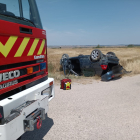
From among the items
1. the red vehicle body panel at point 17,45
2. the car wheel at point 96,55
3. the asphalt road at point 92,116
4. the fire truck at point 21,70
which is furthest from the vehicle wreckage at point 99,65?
the red vehicle body panel at point 17,45

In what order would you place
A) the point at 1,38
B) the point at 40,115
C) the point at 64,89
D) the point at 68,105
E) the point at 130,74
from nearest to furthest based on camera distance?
the point at 1,38 < the point at 40,115 < the point at 68,105 < the point at 64,89 < the point at 130,74

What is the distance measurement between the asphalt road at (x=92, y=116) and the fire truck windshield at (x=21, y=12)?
228cm

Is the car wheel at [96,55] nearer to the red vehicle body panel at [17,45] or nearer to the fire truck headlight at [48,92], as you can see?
the fire truck headlight at [48,92]

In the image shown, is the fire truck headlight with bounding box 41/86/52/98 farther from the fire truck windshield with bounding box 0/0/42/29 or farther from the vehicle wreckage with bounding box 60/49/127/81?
the vehicle wreckage with bounding box 60/49/127/81

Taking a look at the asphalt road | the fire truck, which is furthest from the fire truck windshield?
the asphalt road

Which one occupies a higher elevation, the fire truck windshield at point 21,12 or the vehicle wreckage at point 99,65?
the fire truck windshield at point 21,12

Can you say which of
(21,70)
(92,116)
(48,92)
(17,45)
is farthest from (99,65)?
(17,45)

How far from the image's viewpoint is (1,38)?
200 centimetres

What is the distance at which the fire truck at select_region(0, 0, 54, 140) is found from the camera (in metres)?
2.01

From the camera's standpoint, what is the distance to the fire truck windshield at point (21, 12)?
7.66ft

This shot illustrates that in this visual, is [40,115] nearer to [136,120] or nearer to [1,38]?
[1,38]

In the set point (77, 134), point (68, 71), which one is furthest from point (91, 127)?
point (68, 71)

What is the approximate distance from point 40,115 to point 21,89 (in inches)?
21.1

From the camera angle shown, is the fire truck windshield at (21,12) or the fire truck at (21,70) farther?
the fire truck windshield at (21,12)
